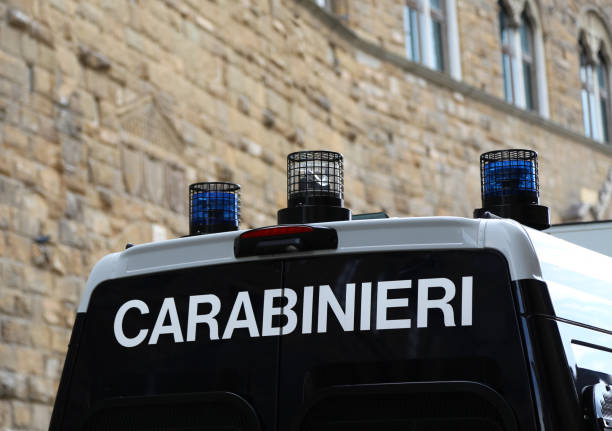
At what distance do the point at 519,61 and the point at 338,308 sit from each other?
1573 centimetres

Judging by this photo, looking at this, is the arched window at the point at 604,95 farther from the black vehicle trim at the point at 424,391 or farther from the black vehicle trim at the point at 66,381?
the black vehicle trim at the point at 424,391

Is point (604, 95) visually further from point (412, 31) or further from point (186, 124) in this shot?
point (186, 124)

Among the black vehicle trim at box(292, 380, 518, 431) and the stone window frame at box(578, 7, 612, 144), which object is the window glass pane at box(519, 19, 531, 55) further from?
the black vehicle trim at box(292, 380, 518, 431)

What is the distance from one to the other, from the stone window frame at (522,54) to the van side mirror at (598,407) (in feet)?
49.4

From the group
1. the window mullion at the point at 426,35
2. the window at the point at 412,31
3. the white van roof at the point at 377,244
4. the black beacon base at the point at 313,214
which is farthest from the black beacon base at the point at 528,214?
the window mullion at the point at 426,35

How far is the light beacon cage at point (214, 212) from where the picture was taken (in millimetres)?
4078

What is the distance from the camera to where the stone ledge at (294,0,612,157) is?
549 inches

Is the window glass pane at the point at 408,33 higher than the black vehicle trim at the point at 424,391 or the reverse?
higher

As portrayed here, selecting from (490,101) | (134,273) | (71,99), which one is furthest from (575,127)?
(134,273)

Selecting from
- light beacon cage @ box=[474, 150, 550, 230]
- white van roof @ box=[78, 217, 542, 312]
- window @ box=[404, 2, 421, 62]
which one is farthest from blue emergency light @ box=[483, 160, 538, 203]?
window @ box=[404, 2, 421, 62]

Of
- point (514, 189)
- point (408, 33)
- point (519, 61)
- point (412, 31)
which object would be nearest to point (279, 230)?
point (514, 189)

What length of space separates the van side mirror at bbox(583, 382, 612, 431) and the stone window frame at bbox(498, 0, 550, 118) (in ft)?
49.4

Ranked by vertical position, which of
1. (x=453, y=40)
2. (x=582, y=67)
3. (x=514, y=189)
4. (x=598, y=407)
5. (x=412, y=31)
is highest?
(x=582, y=67)

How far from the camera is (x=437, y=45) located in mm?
16688
